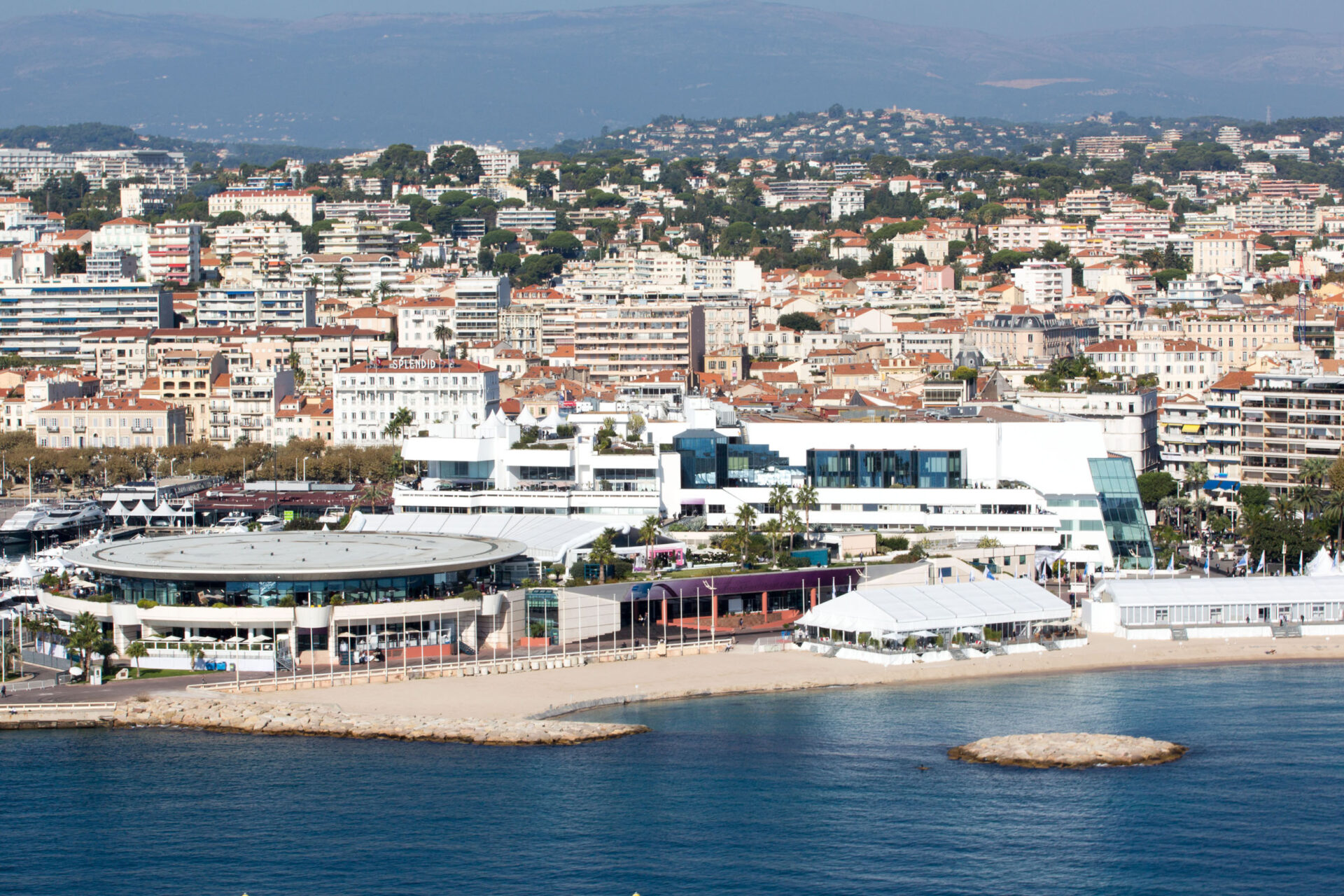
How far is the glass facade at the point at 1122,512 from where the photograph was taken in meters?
62.9

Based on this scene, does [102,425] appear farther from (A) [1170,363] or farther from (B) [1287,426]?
(B) [1287,426]

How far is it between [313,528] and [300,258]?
76352 mm

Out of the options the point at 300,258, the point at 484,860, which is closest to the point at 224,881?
the point at 484,860

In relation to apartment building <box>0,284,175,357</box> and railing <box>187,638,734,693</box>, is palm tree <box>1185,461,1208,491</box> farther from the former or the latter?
apartment building <box>0,284,175,357</box>

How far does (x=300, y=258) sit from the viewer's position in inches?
5600

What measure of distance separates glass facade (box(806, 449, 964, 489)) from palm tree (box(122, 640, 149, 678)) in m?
24.6

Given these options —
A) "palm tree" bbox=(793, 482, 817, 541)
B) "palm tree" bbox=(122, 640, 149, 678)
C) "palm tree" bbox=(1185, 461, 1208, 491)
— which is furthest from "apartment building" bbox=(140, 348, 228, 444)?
"palm tree" bbox=(122, 640, 149, 678)

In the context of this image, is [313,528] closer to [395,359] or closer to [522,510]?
[522,510]

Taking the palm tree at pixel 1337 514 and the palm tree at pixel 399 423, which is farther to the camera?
the palm tree at pixel 399 423

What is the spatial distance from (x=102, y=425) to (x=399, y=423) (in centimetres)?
1754

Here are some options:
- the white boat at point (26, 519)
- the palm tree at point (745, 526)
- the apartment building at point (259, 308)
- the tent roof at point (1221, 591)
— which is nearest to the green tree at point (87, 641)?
the palm tree at point (745, 526)

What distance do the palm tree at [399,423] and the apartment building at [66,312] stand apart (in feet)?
122

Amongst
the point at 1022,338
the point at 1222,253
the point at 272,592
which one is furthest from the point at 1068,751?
the point at 1222,253

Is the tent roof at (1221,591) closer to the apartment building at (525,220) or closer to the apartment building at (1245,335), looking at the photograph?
the apartment building at (1245,335)
